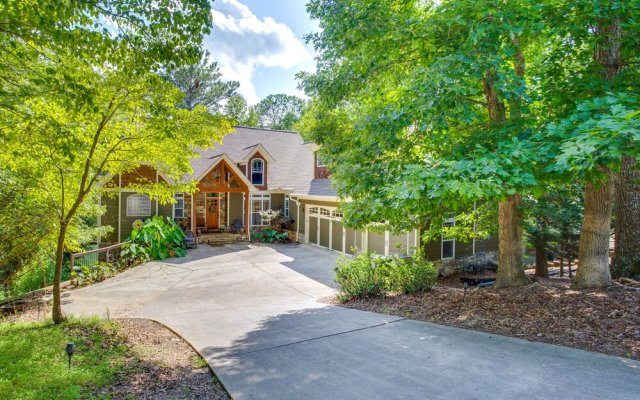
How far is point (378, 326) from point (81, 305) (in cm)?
786

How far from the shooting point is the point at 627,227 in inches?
367

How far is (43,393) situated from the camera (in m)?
4.17

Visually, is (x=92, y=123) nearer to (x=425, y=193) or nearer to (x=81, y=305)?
(x=81, y=305)

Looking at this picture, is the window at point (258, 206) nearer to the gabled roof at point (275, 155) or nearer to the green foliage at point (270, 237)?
the gabled roof at point (275, 155)

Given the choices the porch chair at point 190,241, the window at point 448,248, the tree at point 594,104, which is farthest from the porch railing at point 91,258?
the tree at point 594,104

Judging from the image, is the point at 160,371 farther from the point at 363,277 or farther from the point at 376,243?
the point at 376,243

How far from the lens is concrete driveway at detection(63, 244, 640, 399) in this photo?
14.4ft

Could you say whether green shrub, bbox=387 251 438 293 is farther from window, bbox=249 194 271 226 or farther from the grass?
window, bbox=249 194 271 226

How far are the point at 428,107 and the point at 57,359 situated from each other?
6.48m

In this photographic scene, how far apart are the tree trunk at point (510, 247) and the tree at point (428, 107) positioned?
0.02m

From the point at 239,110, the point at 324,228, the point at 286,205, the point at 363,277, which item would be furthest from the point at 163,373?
the point at 239,110

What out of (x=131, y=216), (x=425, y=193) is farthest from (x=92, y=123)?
(x=131, y=216)

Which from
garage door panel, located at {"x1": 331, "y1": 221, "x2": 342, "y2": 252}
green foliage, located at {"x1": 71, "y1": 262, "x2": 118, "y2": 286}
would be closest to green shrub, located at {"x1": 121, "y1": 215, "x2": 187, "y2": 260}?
green foliage, located at {"x1": 71, "y1": 262, "x2": 118, "y2": 286}

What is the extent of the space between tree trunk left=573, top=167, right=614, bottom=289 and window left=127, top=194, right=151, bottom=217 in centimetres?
1775
